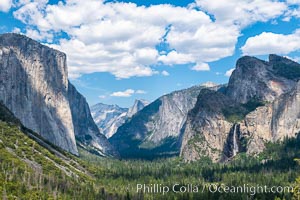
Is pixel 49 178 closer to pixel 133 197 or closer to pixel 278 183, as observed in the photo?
pixel 133 197

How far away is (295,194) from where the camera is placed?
4831cm

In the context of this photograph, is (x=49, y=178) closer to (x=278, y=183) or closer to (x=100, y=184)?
(x=100, y=184)

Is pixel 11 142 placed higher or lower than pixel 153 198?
higher

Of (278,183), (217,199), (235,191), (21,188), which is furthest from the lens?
(278,183)

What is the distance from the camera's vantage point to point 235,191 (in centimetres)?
18275

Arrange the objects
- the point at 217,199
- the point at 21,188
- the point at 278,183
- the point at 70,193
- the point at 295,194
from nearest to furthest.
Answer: the point at 295,194 → the point at 21,188 → the point at 70,193 → the point at 217,199 → the point at 278,183

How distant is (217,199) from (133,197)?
115 ft

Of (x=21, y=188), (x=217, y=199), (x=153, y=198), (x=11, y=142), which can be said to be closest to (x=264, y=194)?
(x=217, y=199)

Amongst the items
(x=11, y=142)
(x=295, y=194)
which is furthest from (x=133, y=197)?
(x=295, y=194)

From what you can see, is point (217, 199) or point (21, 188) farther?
point (217, 199)

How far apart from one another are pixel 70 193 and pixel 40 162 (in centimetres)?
4344

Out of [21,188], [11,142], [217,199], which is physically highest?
[11,142]

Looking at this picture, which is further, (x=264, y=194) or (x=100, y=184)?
(x=100, y=184)

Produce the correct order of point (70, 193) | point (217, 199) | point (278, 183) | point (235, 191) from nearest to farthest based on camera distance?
point (70, 193) < point (217, 199) < point (235, 191) < point (278, 183)
